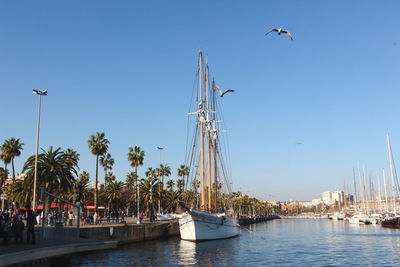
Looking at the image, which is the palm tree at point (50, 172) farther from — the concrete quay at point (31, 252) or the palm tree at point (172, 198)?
the palm tree at point (172, 198)

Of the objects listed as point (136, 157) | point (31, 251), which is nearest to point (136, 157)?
point (136, 157)

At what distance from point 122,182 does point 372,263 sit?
71.8m

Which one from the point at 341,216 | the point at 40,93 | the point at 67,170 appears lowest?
the point at 341,216

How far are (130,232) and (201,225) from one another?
8531 mm

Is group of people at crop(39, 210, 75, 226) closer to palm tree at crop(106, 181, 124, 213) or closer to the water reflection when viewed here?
the water reflection

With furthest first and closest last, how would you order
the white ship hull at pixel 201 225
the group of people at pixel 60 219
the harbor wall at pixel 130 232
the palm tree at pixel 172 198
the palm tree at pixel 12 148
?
the palm tree at pixel 172 198
the palm tree at pixel 12 148
the white ship hull at pixel 201 225
the harbor wall at pixel 130 232
the group of people at pixel 60 219

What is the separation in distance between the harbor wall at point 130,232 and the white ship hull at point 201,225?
4620mm

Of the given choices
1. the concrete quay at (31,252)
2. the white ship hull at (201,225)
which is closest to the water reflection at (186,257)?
the concrete quay at (31,252)

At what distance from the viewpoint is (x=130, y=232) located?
41.8 metres

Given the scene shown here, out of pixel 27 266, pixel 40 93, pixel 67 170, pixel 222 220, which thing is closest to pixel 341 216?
pixel 222 220

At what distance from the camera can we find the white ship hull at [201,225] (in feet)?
144

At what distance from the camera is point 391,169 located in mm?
84875

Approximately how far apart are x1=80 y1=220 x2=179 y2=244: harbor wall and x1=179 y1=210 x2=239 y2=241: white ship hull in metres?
4.62

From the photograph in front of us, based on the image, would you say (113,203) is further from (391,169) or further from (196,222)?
(391,169)
